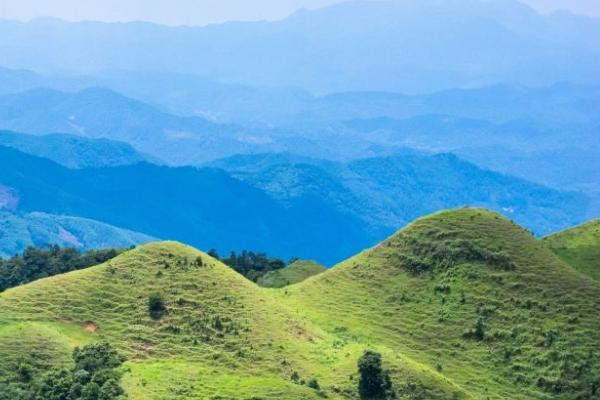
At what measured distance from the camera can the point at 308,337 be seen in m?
71.7

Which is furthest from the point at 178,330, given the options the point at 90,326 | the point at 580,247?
the point at 580,247

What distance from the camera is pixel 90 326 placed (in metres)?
68.1

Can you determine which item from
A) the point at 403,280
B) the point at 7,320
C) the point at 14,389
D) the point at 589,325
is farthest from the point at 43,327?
the point at 589,325

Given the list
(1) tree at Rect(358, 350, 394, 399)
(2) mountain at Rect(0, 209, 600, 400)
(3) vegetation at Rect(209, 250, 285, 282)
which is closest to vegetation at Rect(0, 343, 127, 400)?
(2) mountain at Rect(0, 209, 600, 400)

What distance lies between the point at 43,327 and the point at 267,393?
1820 centimetres

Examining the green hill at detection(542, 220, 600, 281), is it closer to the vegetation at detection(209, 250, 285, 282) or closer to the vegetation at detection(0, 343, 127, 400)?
the vegetation at detection(209, 250, 285, 282)

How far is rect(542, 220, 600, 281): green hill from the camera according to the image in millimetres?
95375

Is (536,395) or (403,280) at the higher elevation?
(403,280)

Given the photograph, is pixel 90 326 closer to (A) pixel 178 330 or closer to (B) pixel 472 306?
(A) pixel 178 330

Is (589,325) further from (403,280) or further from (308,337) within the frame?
(308,337)

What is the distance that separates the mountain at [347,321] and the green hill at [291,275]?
29.9 meters

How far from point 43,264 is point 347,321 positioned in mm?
64936

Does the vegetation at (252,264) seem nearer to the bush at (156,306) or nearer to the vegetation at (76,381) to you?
the bush at (156,306)

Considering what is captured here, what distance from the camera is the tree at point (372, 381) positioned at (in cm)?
6216
